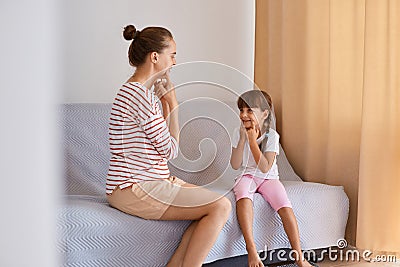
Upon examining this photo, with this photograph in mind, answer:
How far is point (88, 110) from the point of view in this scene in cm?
281

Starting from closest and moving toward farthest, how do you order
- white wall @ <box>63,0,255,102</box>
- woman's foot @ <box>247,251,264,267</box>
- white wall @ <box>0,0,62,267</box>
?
white wall @ <box>0,0,62,267</box> → woman's foot @ <box>247,251,264,267</box> → white wall @ <box>63,0,255,102</box>

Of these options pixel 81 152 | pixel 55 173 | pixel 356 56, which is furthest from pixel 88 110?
pixel 55 173

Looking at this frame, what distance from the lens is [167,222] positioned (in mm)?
2273

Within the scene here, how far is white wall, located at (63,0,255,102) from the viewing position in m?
3.13

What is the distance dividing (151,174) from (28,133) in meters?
1.55

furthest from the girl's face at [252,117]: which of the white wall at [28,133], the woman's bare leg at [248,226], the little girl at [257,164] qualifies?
the white wall at [28,133]

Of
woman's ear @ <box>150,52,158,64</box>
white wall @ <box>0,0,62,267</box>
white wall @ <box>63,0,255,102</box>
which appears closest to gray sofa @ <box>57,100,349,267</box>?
white wall @ <box>63,0,255,102</box>

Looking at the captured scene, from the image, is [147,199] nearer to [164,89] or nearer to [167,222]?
[167,222]

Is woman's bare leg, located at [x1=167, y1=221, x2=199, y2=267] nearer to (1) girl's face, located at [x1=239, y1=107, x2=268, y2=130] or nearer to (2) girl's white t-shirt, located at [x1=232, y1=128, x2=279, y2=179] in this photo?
(2) girl's white t-shirt, located at [x1=232, y1=128, x2=279, y2=179]

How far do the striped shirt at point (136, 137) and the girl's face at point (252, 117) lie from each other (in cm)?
47

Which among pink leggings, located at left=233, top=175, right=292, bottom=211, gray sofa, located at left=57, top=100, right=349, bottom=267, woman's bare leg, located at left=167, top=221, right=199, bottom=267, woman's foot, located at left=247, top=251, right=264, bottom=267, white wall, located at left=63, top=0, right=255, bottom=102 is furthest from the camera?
white wall, located at left=63, top=0, right=255, bottom=102

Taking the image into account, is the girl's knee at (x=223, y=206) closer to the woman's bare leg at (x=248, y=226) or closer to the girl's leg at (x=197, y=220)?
the girl's leg at (x=197, y=220)

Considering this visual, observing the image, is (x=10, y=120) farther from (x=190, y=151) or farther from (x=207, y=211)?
(x=190, y=151)

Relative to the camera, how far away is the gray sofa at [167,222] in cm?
215
